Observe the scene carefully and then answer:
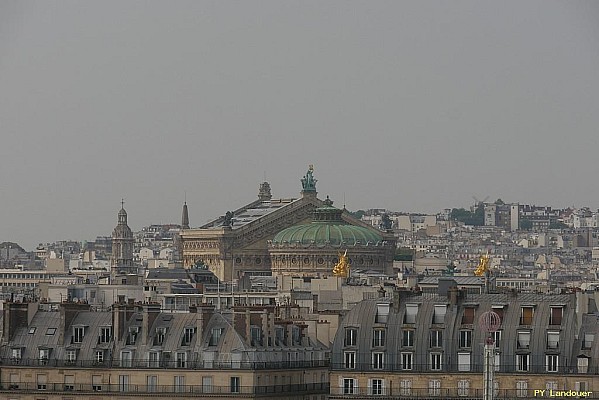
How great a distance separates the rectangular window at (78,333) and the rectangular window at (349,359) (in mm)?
9781

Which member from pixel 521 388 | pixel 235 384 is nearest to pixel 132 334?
pixel 235 384

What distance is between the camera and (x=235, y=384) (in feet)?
309

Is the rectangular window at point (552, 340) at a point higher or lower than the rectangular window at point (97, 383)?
higher

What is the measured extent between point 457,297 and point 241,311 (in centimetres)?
772

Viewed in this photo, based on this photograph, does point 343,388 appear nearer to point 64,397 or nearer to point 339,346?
point 339,346

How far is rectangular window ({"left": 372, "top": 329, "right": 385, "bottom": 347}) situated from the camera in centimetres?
9207

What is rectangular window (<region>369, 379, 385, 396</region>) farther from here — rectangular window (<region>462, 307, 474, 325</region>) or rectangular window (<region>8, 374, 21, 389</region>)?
rectangular window (<region>8, 374, 21, 389</region>)

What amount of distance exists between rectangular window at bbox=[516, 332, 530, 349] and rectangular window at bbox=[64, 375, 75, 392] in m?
13.9

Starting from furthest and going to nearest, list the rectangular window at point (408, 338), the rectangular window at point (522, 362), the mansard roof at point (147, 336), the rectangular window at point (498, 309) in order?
1. the mansard roof at point (147, 336)
2. the rectangular window at point (408, 338)
3. the rectangular window at point (498, 309)
4. the rectangular window at point (522, 362)

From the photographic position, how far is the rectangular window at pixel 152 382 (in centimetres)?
9512

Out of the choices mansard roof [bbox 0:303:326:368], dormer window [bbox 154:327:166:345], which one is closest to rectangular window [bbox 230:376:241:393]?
mansard roof [bbox 0:303:326:368]

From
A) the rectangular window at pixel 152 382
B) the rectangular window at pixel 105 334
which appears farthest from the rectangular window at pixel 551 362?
the rectangular window at pixel 105 334

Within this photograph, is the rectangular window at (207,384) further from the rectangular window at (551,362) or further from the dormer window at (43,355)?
the rectangular window at (551,362)

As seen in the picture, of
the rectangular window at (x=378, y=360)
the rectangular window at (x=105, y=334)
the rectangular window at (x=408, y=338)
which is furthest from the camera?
the rectangular window at (x=105, y=334)
